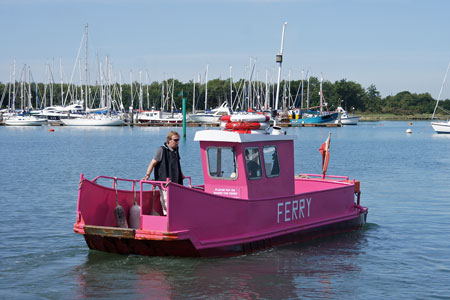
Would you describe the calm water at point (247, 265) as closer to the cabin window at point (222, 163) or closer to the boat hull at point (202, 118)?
the cabin window at point (222, 163)

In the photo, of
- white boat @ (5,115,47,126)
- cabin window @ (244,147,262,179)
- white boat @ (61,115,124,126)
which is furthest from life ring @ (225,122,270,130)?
white boat @ (5,115,47,126)

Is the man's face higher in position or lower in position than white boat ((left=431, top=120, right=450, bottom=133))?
higher

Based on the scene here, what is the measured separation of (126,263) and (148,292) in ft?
5.01

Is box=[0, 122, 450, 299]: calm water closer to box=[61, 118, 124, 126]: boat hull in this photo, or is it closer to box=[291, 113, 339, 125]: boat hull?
box=[61, 118, 124, 126]: boat hull

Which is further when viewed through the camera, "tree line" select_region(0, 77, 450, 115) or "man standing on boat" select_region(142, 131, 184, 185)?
"tree line" select_region(0, 77, 450, 115)

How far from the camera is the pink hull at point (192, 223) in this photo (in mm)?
11539

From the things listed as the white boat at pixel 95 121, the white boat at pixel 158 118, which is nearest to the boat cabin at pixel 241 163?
the white boat at pixel 95 121

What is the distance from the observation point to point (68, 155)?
44500 mm

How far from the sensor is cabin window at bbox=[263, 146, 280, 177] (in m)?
13.3

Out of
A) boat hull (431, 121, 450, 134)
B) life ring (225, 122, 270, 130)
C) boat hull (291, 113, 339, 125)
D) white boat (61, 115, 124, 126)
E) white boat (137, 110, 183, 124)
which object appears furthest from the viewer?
boat hull (291, 113, 339, 125)

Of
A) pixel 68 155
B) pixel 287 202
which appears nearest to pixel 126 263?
pixel 287 202

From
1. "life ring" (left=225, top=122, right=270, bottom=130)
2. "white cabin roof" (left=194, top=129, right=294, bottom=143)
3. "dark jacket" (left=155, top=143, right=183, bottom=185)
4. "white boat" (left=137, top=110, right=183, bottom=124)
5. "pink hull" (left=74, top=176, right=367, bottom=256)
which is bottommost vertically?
"white boat" (left=137, top=110, right=183, bottom=124)

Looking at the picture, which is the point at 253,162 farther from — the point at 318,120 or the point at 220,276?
the point at 318,120

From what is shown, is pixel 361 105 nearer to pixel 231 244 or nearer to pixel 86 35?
pixel 86 35
